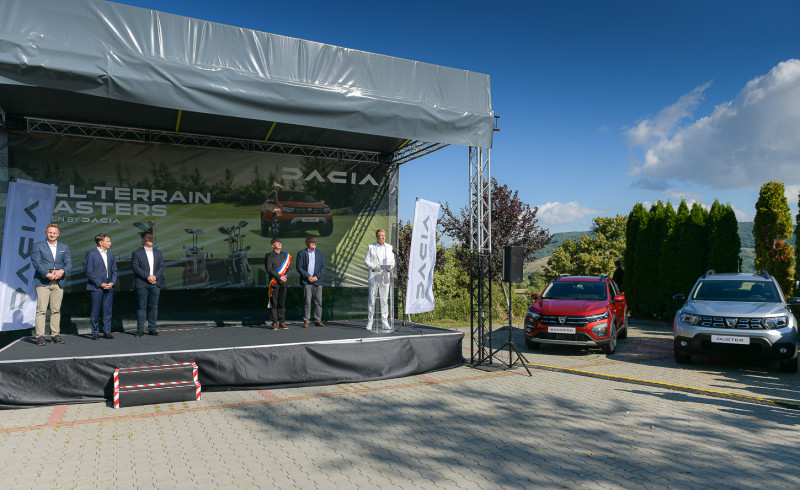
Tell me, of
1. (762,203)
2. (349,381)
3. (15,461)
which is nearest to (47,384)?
(15,461)

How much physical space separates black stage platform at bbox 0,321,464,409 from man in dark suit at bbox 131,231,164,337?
34 centimetres

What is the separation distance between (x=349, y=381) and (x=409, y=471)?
11.8 ft

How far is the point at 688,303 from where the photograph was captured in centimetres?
917

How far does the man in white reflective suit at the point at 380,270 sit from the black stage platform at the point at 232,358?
477mm

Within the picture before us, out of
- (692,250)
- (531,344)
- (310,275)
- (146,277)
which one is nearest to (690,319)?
(531,344)

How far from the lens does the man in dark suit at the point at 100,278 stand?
8.17m

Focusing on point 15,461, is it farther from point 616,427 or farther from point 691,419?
point 691,419

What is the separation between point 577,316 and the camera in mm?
9875

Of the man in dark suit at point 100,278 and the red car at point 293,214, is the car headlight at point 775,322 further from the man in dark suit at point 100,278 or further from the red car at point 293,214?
the man in dark suit at point 100,278

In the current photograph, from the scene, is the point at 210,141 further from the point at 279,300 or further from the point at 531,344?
the point at 531,344

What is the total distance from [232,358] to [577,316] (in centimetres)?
640

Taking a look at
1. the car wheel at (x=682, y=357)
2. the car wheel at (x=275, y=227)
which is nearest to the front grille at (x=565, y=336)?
the car wheel at (x=682, y=357)

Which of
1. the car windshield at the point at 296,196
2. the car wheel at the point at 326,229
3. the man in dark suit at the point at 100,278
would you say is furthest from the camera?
the car wheel at the point at 326,229

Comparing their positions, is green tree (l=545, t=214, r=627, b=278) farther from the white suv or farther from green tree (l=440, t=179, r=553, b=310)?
the white suv
